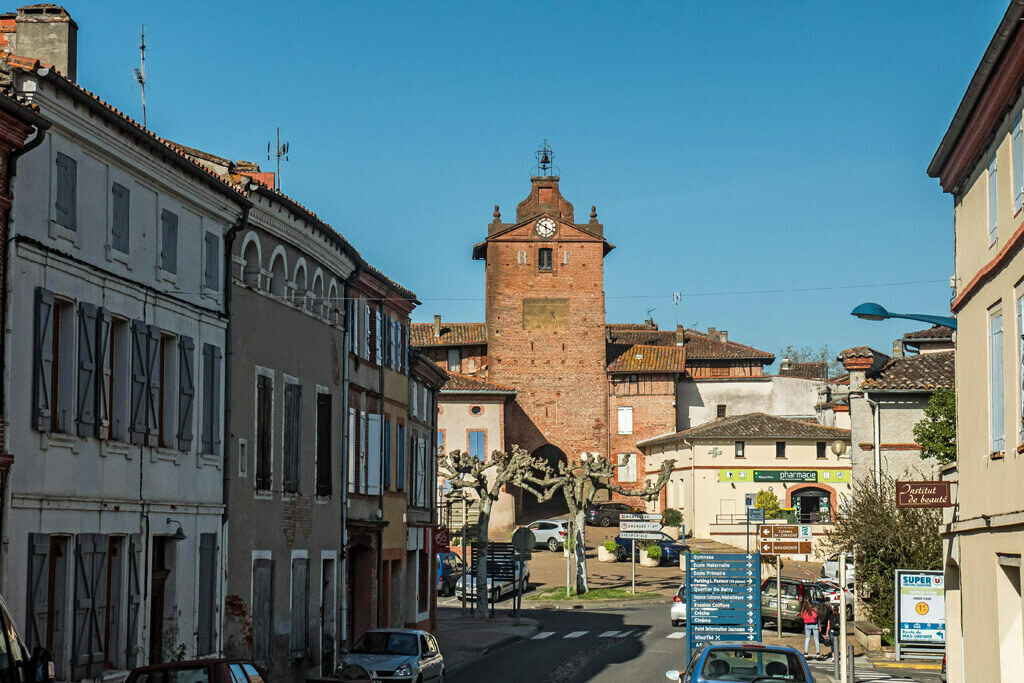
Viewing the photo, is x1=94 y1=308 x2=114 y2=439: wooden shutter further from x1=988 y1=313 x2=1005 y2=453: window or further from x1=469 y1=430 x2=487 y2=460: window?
x1=469 y1=430 x2=487 y2=460: window

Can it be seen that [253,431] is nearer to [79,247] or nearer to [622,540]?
[79,247]

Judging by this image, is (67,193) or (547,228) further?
(547,228)

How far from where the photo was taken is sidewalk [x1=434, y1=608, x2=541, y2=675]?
32.8 metres

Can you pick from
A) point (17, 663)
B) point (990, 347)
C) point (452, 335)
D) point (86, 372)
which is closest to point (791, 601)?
point (990, 347)

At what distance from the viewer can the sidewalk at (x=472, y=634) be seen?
3281 cm

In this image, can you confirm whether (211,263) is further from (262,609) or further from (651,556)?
(651,556)

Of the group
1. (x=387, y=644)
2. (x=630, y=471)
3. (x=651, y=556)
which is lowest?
(x=651, y=556)

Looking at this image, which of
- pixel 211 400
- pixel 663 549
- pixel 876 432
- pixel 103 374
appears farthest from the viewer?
pixel 663 549

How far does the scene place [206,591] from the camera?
22734 millimetres

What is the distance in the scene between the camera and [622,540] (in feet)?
204

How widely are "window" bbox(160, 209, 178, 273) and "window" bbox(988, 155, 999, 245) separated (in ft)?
39.3

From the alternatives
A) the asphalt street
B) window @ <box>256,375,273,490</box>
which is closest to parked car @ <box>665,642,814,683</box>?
the asphalt street

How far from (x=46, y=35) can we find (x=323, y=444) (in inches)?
429

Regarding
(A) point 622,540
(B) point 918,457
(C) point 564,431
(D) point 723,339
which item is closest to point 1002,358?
(B) point 918,457
